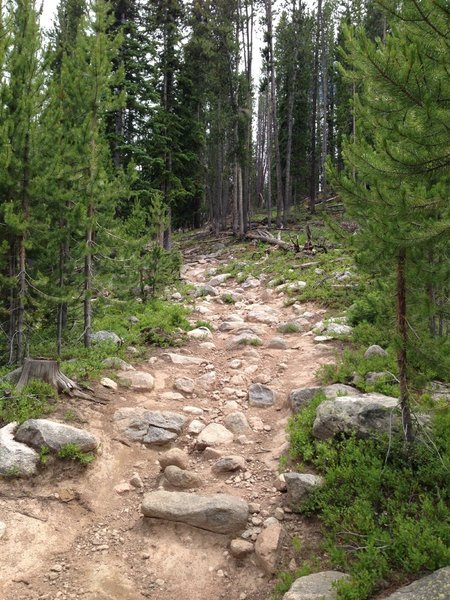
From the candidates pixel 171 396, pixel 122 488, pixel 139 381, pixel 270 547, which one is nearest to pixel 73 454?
pixel 122 488

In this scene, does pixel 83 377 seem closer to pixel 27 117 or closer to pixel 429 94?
pixel 27 117

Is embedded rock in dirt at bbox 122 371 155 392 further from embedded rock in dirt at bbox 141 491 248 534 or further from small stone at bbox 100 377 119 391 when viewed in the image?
embedded rock in dirt at bbox 141 491 248 534

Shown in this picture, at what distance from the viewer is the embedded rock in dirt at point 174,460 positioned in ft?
19.1

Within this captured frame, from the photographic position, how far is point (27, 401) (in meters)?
6.25

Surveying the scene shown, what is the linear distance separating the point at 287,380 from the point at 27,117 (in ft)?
22.5

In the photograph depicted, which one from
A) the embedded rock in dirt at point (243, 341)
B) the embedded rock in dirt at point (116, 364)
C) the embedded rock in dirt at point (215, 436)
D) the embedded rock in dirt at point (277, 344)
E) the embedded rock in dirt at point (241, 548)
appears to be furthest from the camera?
the embedded rock in dirt at point (243, 341)

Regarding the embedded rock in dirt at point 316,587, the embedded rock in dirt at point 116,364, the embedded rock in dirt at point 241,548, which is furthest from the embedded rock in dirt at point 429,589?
the embedded rock in dirt at point 116,364

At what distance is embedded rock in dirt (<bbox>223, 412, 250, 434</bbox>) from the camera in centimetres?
673

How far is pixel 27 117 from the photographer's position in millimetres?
7820

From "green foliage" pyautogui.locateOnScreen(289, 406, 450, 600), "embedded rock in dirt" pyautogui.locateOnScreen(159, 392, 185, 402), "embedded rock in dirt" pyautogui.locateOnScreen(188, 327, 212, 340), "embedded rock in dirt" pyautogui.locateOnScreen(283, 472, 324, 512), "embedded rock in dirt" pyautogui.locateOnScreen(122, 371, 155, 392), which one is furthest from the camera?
"embedded rock in dirt" pyautogui.locateOnScreen(188, 327, 212, 340)

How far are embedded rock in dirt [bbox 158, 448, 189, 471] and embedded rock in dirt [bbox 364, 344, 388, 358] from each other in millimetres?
→ 4142

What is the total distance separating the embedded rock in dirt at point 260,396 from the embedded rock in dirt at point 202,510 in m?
2.68

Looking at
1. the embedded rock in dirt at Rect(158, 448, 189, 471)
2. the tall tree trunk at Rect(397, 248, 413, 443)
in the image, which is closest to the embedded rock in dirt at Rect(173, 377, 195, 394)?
the embedded rock in dirt at Rect(158, 448, 189, 471)

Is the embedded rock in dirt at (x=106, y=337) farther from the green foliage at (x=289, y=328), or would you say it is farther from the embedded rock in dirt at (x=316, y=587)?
the embedded rock in dirt at (x=316, y=587)
